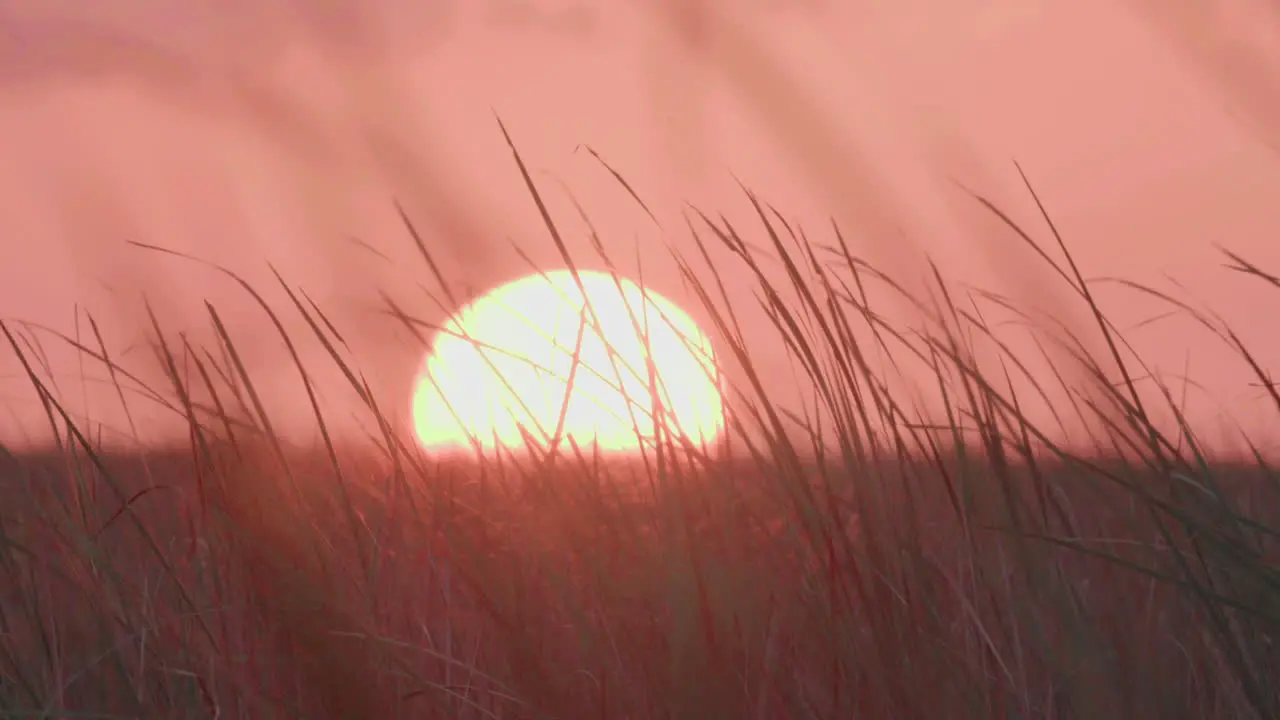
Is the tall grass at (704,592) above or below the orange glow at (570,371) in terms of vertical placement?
below

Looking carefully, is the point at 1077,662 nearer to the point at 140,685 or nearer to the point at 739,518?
the point at 739,518

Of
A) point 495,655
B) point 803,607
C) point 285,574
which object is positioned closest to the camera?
point 285,574

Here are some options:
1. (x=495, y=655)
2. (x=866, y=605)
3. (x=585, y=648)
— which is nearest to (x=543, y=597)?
(x=495, y=655)

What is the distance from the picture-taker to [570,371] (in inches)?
47.5

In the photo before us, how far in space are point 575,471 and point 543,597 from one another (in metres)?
0.18

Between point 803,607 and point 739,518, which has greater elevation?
point 739,518

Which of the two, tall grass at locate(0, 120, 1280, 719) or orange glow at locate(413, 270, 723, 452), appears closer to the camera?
tall grass at locate(0, 120, 1280, 719)

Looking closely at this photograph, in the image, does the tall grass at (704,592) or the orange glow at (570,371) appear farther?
the orange glow at (570,371)

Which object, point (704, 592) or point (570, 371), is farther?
point (570, 371)

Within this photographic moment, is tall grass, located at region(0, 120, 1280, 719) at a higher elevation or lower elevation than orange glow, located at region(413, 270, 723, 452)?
lower

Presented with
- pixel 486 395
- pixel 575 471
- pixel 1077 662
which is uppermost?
pixel 486 395

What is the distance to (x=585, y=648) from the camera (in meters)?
0.93

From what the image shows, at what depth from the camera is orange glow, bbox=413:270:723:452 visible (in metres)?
1.16

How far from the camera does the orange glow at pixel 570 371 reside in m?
1.16
